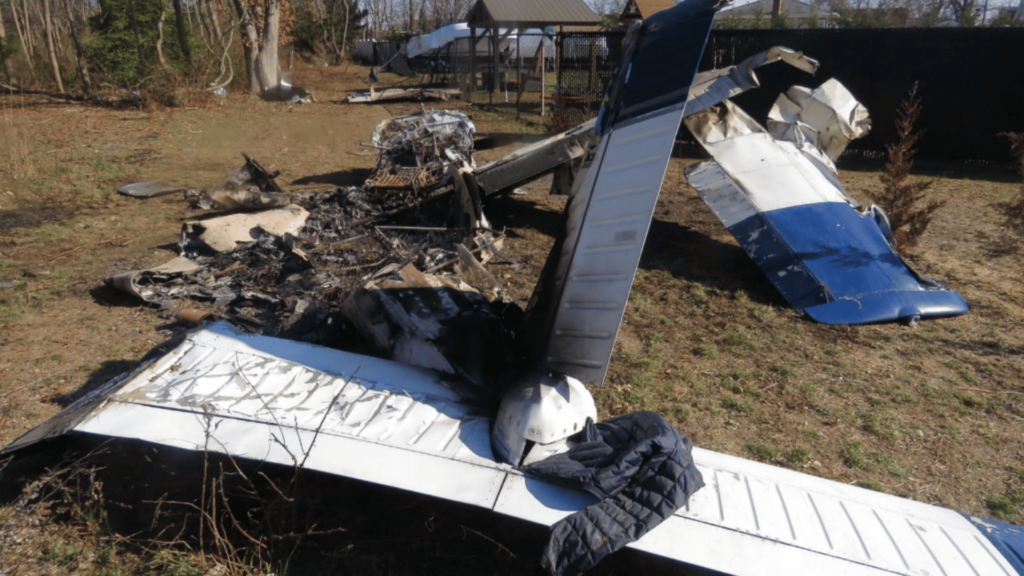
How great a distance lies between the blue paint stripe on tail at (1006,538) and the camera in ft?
7.47

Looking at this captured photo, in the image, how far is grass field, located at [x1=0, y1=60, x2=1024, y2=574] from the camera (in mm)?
3381

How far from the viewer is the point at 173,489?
3.07 m

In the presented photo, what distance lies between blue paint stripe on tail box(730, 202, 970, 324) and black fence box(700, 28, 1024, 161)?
723cm

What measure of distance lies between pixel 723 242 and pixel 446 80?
16862mm

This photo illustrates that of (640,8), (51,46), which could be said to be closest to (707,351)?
(51,46)

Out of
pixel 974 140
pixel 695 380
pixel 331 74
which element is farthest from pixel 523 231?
pixel 331 74

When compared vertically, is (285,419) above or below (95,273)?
above

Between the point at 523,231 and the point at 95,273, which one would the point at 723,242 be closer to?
the point at 523,231

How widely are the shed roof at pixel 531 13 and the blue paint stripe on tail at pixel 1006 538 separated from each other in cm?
1665

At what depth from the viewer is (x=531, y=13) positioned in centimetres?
1775

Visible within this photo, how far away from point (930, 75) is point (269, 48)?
51.2 feet

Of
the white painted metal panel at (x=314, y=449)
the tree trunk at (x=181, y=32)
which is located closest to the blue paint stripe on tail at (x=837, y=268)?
the white painted metal panel at (x=314, y=449)

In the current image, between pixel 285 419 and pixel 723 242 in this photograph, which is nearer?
pixel 285 419

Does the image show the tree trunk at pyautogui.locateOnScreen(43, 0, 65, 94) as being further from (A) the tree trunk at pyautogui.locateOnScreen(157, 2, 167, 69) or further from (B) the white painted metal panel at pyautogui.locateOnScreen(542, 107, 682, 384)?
(B) the white painted metal panel at pyautogui.locateOnScreen(542, 107, 682, 384)
